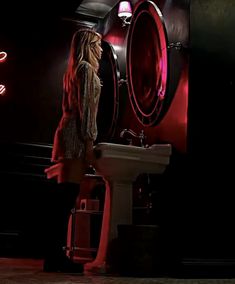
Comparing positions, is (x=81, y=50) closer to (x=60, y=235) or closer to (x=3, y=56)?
(x=60, y=235)

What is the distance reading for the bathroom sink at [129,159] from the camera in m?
3.92

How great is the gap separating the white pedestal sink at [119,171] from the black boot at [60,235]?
0.32 m

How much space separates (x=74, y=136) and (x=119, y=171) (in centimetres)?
52

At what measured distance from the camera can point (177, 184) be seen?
391cm

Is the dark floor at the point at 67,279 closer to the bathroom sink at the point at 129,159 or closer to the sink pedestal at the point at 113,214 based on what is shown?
the sink pedestal at the point at 113,214

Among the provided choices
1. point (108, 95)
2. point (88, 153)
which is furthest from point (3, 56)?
point (88, 153)

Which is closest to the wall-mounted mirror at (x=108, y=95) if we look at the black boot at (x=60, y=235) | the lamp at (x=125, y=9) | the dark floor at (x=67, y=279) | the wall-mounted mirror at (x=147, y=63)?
the lamp at (x=125, y=9)

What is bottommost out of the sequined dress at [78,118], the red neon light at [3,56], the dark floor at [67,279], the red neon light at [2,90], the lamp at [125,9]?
the dark floor at [67,279]

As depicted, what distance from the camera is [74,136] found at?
3.81m

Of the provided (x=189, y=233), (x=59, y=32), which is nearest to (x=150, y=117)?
(x=189, y=233)

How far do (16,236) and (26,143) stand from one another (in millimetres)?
1122

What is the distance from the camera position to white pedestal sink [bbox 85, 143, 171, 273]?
12.9 ft

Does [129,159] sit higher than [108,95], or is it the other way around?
[108,95]

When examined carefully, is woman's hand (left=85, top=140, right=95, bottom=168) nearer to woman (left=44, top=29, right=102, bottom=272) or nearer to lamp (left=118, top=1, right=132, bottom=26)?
woman (left=44, top=29, right=102, bottom=272)
